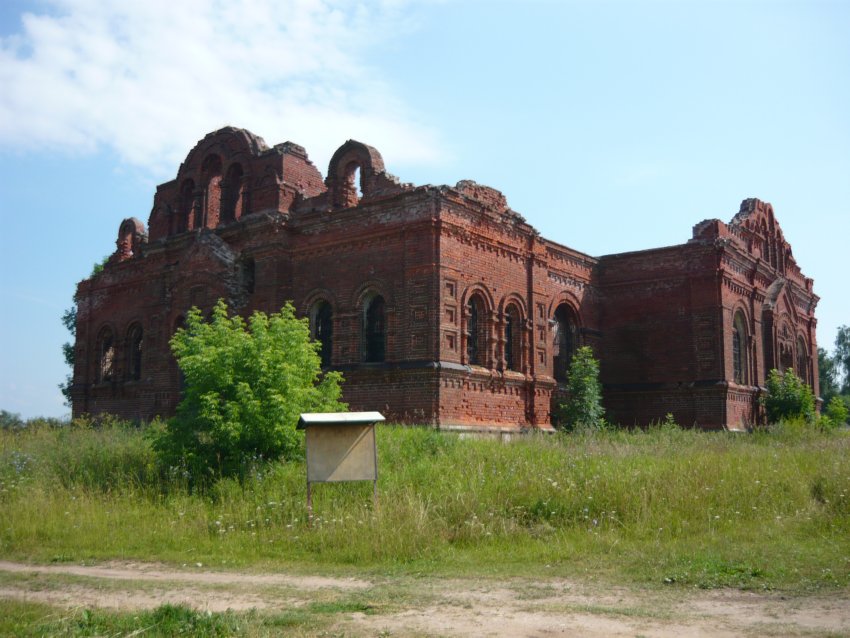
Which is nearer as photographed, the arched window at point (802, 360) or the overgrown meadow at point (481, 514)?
the overgrown meadow at point (481, 514)

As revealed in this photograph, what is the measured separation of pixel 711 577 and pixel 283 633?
4482mm

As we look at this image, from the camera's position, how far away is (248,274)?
21.7 meters

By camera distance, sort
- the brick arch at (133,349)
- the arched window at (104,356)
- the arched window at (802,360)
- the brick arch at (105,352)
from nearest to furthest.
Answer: the brick arch at (133,349), the brick arch at (105,352), the arched window at (104,356), the arched window at (802,360)

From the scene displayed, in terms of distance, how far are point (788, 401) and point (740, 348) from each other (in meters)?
2.11

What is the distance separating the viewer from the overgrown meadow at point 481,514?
9211mm

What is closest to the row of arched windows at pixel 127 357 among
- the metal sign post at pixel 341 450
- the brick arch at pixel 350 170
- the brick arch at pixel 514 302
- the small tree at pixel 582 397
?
the brick arch at pixel 350 170

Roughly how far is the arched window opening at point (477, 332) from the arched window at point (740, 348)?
8.98 m

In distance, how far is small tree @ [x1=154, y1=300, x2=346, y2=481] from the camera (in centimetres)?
1345

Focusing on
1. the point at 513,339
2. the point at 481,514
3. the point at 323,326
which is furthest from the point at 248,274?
the point at 481,514

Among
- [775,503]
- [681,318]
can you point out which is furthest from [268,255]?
[775,503]

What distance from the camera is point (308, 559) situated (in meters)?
9.96

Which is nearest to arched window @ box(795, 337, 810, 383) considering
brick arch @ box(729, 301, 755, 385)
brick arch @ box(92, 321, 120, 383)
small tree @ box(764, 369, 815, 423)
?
small tree @ box(764, 369, 815, 423)

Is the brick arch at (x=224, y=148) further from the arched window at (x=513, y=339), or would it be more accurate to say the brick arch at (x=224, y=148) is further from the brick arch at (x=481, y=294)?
the arched window at (x=513, y=339)

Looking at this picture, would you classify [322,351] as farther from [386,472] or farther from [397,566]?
[397,566]
